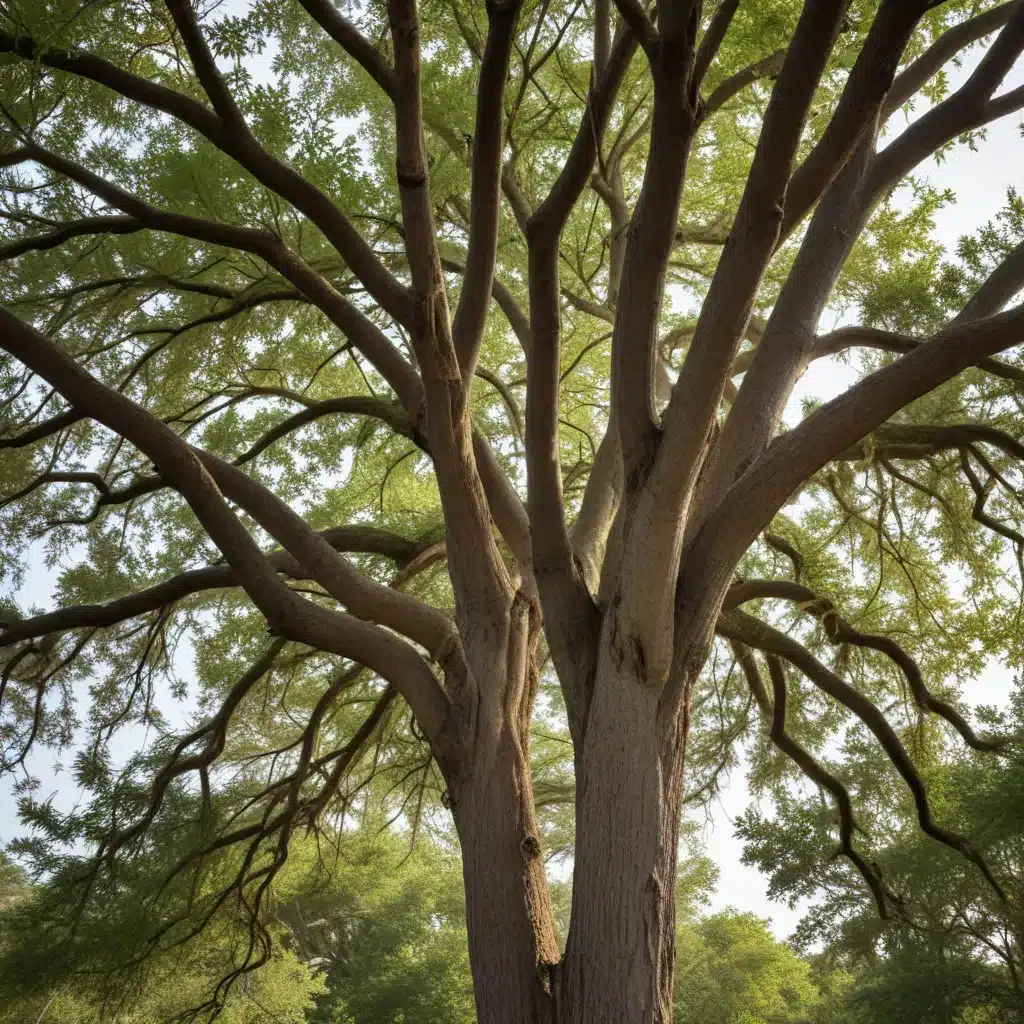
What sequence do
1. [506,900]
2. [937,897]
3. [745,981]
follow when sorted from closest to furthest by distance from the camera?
[506,900] < [937,897] < [745,981]

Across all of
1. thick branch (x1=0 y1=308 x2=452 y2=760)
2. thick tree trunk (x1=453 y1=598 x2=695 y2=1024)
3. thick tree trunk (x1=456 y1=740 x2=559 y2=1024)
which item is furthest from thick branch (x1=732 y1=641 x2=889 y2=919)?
thick branch (x1=0 y1=308 x2=452 y2=760)

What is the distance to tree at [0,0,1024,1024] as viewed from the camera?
2.89 m

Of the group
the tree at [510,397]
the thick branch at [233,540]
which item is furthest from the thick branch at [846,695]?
the thick branch at [233,540]

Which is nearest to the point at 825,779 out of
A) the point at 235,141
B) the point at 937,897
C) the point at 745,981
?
the point at 235,141

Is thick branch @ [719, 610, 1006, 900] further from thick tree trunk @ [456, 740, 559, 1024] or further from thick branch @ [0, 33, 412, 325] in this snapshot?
thick branch @ [0, 33, 412, 325]

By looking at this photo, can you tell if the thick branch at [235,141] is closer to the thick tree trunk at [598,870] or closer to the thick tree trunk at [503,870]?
the thick tree trunk at [503,870]

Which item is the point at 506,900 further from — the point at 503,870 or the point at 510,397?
the point at 510,397

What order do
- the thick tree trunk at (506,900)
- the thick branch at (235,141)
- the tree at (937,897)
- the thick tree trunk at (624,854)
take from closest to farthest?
the thick tree trunk at (624,854)
the thick tree trunk at (506,900)
the thick branch at (235,141)
the tree at (937,897)

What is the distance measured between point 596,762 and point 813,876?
8.75 metres

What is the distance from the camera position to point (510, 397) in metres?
5.88

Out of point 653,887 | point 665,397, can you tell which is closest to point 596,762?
point 653,887

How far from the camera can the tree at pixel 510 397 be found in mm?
2889

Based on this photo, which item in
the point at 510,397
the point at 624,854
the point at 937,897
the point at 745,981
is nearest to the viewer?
the point at 624,854

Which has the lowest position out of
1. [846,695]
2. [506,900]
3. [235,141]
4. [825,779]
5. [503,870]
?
[506,900]
